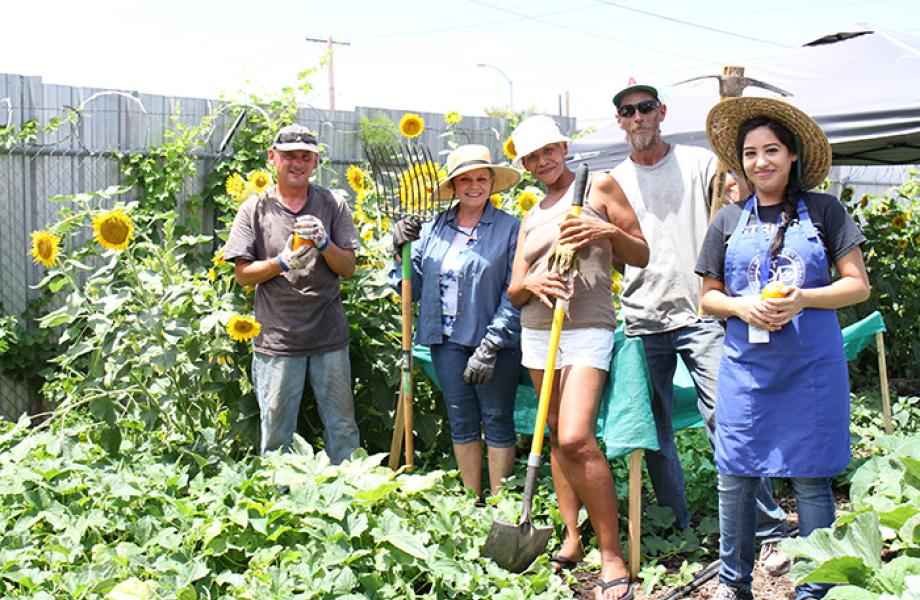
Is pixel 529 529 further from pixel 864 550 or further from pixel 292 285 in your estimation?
pixel 292 285

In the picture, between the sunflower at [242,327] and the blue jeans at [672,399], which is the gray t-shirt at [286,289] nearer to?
the sunflower at [242,327]

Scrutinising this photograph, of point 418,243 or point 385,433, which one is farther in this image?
point 385,433

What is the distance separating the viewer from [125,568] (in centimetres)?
322

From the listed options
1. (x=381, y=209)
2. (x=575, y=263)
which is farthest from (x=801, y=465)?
(x=381, y=209)

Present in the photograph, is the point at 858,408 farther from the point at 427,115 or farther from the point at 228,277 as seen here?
the point at 427,115

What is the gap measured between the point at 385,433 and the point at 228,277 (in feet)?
3.77

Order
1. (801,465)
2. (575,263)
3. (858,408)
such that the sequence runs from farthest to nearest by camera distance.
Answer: (858,408) → (575,263) → (801,465)

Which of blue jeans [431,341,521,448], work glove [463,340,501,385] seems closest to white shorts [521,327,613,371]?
work glove [463,340,501,385]

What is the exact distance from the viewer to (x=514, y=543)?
3623 millimetres

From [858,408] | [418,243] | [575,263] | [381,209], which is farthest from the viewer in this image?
[858,408]

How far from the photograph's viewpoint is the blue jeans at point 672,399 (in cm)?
392

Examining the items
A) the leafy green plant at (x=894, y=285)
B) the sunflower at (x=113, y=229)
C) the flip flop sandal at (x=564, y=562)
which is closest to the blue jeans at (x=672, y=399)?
the flip flop sandal at (x=564, y=562)

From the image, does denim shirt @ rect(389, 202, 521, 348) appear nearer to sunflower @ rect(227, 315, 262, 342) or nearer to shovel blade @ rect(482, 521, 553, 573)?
sunflower @ rect(227, 315, 262, 342)

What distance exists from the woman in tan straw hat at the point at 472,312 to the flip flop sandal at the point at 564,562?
605 millimetres
